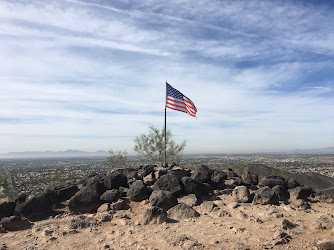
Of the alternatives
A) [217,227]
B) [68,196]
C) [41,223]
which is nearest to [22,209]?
[41,223]

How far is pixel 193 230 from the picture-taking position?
8.65 metres

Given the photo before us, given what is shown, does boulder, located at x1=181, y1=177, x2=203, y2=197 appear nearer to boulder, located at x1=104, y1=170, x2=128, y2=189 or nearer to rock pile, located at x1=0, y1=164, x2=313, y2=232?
rock pile, located at x1=0, y1=164, x2=313, y2=232

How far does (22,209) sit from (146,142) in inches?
701

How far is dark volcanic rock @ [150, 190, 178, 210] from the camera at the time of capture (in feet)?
35.6

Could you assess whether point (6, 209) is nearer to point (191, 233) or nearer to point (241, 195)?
point (191, 233)

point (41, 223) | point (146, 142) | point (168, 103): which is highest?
point (168, 103)

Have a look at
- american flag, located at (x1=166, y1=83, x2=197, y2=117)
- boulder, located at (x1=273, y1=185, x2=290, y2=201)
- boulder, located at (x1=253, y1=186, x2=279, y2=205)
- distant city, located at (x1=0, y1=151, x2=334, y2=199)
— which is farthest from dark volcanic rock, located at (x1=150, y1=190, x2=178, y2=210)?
distant city, located at (x1=0, y1=151, x2=334, y2=199)

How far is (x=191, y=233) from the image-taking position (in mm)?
8367

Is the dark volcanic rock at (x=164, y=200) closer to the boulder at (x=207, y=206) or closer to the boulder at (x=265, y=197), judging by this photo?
the boulder at (x=207, y=206)

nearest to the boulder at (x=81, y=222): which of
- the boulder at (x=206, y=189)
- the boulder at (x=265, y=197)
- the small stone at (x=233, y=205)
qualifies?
the boulder at (x=206, y=189)

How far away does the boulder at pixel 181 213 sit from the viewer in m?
9.96

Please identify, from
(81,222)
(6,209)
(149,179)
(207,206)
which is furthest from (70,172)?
(207,206)

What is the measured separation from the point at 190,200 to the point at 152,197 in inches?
74.0

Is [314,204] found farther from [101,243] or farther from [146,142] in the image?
[146,142]
